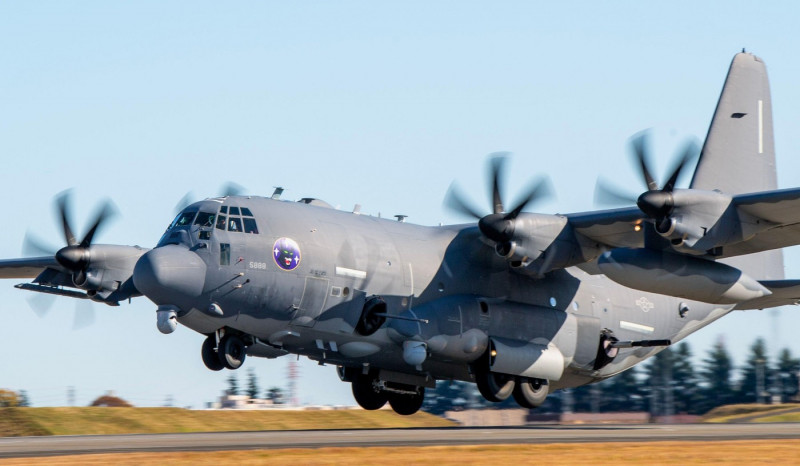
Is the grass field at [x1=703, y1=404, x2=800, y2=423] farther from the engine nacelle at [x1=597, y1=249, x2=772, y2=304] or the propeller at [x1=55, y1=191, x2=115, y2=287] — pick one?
the propeller at [x1=55, y1=191, x2=115, y2=287]

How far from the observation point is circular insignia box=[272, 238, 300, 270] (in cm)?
2084

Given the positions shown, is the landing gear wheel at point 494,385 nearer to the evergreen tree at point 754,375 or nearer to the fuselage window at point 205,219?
the fuselage window at point 205,219

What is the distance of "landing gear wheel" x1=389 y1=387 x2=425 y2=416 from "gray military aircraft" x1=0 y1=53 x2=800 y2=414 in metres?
0.03

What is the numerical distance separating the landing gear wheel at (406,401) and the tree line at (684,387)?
20299 mm

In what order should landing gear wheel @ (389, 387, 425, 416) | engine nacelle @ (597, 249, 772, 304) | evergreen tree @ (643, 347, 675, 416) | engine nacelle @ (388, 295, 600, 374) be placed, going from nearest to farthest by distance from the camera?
1. engine nacelle @ (597, 249, 772, 304)
2. engine nacelle @ (388, 295, 600, 374)
3. landing gear wheel @ (389, 387, 425, 416)
4. evergreen tree @ (643, 347, 675, 416)

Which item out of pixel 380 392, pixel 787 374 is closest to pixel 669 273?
pixel 380 392

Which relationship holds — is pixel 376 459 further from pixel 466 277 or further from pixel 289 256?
pixel 466 277

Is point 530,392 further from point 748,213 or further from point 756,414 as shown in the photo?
point 756,414

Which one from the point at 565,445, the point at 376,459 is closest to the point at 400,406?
the point at 565,445

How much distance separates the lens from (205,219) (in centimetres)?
2075

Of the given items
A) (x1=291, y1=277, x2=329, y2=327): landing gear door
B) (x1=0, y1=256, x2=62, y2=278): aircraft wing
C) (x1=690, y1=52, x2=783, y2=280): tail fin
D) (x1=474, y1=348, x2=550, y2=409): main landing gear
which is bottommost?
(x1=474, y1=348, x2=550, y2=409): main landing gear

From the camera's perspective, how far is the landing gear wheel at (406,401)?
960 inches

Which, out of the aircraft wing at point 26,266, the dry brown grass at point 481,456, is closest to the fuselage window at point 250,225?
the dry brown grass at point 481,456

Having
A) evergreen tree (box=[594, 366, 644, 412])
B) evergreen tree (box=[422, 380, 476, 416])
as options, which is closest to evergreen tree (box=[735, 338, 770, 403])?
evergreen tree (box=[594, 366, 644, 412])
